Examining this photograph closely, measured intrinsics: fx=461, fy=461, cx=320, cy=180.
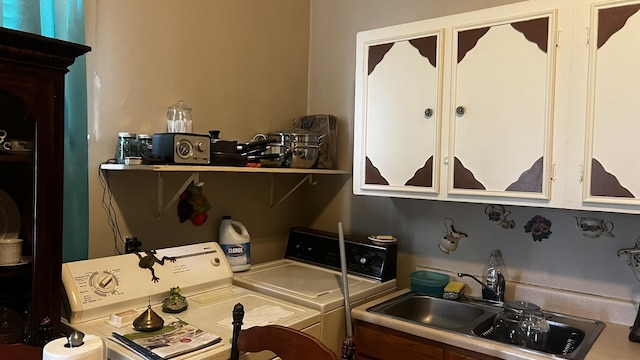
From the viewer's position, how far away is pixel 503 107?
1.81 m

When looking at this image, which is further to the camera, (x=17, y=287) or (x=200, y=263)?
(x=200, y=263)

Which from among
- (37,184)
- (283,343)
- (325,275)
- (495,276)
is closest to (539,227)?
(495,276)

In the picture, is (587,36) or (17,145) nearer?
(17,145)

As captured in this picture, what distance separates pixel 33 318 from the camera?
138 centimetres

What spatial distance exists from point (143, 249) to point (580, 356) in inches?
69.4

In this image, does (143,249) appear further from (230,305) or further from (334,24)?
(334,24)

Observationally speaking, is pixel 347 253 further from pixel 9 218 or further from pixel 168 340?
pixel 9 218

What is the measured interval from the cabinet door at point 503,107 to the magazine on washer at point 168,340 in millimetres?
1148

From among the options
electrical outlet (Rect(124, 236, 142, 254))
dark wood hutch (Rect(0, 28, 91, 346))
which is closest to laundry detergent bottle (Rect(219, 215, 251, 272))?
electrical outlet (Rect(124, 236, 142, 254))

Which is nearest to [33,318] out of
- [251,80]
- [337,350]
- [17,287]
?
[17,287]

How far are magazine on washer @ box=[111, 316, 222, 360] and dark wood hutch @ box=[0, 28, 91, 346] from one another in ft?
0.75

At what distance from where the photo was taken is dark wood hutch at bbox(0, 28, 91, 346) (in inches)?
52.5

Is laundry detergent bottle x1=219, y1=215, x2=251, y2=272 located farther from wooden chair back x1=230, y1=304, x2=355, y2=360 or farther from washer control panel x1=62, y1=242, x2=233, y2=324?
wooden chair back x1=230, y1=304, x2=355, y2=360

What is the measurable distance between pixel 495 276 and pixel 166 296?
56.6 inches
